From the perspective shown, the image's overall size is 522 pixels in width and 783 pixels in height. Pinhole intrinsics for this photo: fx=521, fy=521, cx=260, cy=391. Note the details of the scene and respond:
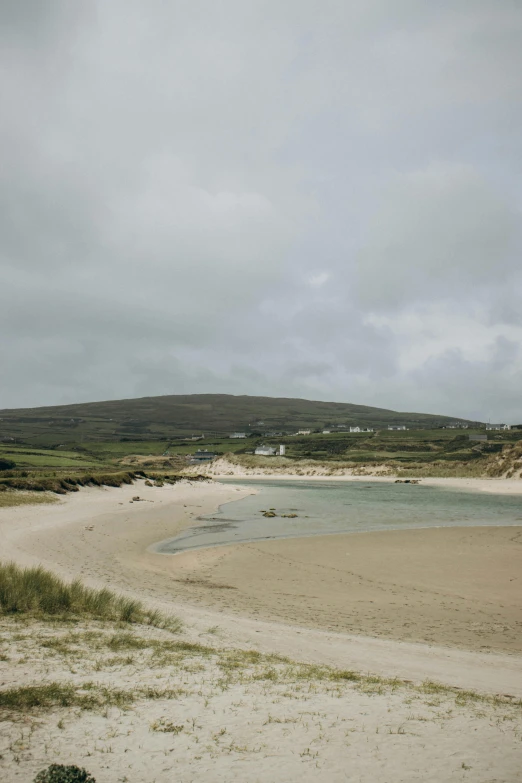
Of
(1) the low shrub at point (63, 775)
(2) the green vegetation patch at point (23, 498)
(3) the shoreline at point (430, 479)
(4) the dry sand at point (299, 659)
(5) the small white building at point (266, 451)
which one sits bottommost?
(3) the shoreline at point (430, 479)

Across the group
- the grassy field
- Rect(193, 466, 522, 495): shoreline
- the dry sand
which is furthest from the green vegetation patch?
Rect(193, 466, 522, 495): shoreline

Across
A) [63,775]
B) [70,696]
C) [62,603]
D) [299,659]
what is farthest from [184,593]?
[63,775]

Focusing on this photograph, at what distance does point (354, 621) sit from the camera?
12766mm

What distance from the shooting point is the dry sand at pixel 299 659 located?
17.2 ft

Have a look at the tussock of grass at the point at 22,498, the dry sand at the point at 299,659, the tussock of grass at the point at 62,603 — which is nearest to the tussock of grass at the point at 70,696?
the dry sand at the point at 299,659

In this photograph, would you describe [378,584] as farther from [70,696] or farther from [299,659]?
[70,696]

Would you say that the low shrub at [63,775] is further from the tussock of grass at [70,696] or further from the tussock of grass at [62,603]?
the tussock of grass at [62,603]

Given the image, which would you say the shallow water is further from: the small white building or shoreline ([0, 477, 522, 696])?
the small white building

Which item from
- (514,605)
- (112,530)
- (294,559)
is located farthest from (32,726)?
(112,530)

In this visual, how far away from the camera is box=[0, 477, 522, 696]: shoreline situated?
9.38 meters

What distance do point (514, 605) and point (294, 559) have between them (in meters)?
8.58

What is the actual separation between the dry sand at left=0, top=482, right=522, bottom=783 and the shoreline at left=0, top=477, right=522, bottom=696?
7cm

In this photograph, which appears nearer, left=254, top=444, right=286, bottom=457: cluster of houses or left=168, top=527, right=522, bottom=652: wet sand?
left=168, top=527, right=522, bottom=652: wet sand

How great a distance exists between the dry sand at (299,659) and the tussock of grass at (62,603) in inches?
45.6
